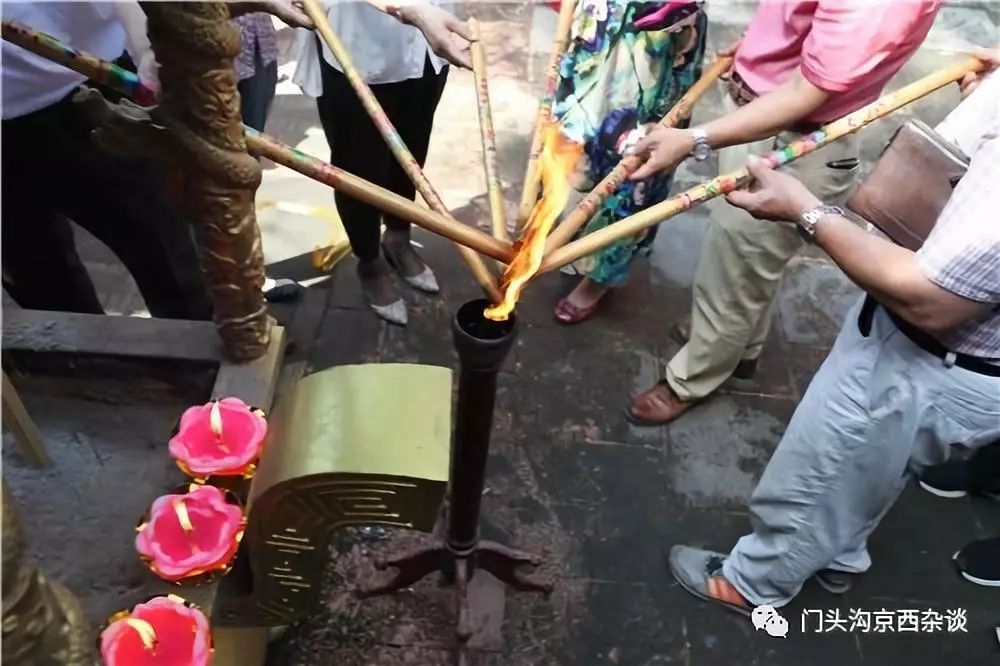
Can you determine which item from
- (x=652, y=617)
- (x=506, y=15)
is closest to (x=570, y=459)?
(x=652, y=617)

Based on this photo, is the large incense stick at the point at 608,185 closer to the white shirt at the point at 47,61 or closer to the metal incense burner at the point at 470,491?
the metal incense burner at the point at 470,491

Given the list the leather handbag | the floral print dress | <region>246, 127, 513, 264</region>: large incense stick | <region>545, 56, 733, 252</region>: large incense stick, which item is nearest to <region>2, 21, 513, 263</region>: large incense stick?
<region>246, 127, 513, 264</region>: large incense stick

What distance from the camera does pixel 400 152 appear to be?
4.76ft

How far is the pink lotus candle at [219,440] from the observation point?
4.47ft

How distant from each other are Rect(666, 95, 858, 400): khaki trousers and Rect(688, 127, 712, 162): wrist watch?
1.10 ft

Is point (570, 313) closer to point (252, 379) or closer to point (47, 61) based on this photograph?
point (252, 379)

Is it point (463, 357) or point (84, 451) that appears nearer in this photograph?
point (463, 357)

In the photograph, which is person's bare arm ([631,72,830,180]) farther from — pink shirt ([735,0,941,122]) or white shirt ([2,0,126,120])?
white shirt ([2,0,126,120])

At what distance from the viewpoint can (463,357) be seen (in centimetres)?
145

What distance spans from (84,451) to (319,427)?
49 cm

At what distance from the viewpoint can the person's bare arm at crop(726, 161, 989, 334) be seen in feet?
4.72

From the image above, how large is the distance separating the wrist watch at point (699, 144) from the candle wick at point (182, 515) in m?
1.21

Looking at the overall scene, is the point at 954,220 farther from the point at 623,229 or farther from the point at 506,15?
the point at 506,15

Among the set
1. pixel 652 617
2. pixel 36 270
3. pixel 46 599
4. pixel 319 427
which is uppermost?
pixel 46 599
